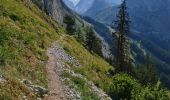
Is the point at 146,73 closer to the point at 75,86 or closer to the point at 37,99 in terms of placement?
the point at 75,86

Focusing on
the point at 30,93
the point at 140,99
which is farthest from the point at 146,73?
the point at 30,93

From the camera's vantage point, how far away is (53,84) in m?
23.5

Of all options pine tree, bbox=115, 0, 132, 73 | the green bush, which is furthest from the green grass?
pine tree, bbox=115, 0, 132, 73

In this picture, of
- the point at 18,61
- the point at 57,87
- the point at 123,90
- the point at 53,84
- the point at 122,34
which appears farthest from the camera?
the point at 122,34

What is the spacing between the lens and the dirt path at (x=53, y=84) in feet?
67.7

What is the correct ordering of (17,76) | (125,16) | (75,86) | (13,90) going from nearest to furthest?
(13,90) < (17,76) < (75,86) < (125,16)

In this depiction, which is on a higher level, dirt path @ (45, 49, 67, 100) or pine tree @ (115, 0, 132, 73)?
pine tree @ (115, 0, 132, 73)

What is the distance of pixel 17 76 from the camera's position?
21312 millimetres

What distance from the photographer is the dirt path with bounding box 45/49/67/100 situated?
2064cm

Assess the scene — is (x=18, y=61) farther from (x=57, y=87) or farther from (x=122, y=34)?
(x=122, y=34)

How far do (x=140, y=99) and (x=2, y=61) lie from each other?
39.4 feet

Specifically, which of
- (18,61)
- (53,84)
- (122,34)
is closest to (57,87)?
(53,84)

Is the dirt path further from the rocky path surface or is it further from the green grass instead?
the green grass

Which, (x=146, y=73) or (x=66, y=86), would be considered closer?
(x=66, y=86)
